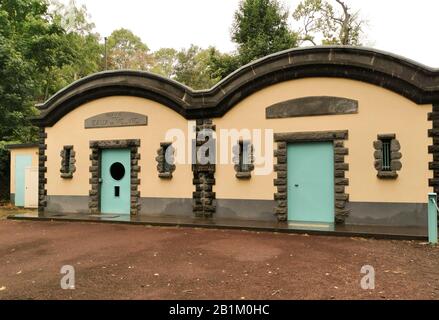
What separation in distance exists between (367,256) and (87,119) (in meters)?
11.4

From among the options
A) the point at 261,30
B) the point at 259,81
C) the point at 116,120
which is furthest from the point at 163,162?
the point at 261,30

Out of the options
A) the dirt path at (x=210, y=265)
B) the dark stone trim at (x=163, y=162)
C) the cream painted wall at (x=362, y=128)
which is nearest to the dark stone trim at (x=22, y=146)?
the dark stone trim at (x=163, y=162)

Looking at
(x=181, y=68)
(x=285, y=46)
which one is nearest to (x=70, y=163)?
(x=285, y=46)

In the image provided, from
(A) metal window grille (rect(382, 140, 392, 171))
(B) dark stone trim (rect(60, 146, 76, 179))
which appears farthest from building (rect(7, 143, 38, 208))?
(A) metal window grille (rect(382, 140, 392, 171))

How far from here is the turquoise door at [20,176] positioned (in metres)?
16.2

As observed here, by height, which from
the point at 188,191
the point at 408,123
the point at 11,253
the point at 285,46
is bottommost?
the point at 11,253

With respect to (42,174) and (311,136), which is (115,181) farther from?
(311,136)

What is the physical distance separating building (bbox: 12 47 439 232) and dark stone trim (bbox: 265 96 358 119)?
3 centimetres

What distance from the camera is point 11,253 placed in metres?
7.53

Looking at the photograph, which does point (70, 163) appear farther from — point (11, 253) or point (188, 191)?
point (11, 253)

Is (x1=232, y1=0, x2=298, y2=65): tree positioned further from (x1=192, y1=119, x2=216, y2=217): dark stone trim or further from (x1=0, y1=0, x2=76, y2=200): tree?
(x1=192, y1=119, x2=216, y2=217): dark stone trim

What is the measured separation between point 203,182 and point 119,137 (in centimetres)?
394

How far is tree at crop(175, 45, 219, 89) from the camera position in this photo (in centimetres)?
3656

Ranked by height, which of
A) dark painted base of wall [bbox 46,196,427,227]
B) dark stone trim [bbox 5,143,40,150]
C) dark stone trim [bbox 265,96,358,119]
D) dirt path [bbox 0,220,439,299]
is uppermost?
dark stone trim [bbox 265,96,358,119]
